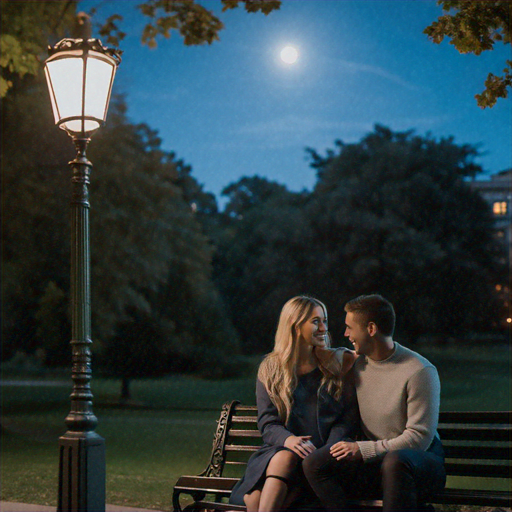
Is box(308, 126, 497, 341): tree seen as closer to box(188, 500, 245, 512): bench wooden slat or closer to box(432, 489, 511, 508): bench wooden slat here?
box(188, 500, 245, 512): bench wooden slat

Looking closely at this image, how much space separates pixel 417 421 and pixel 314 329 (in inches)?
34.0

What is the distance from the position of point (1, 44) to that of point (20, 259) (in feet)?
25.8

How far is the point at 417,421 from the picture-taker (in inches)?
186

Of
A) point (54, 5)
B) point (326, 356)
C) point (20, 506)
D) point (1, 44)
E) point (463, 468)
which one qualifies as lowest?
point (20, 506)

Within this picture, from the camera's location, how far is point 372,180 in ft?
120

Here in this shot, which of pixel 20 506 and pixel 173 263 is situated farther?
pixel 173 263

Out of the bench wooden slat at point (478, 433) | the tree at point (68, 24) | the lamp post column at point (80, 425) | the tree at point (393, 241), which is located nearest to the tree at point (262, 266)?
the tree at point (393, 241)

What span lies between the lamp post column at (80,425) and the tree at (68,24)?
7.79ft

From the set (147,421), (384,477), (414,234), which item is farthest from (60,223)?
(414,234)

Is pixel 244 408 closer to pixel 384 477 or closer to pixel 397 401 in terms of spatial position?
pixel 397 401

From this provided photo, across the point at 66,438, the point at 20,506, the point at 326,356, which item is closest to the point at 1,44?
the point at 20,506

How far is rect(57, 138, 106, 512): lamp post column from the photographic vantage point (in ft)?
18.5

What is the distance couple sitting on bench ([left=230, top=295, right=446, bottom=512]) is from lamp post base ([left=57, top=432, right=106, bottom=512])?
3.91 ft

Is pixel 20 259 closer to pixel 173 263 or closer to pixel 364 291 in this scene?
pixel 173 263
